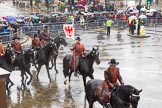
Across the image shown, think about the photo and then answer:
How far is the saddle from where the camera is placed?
42.6 feet

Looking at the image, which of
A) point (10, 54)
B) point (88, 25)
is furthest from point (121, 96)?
point (88, 25)

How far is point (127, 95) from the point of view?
38.4 ft

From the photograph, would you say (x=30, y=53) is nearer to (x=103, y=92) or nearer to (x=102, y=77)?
(x=102, y=77)

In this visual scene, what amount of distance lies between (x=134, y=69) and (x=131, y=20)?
17.6 metres

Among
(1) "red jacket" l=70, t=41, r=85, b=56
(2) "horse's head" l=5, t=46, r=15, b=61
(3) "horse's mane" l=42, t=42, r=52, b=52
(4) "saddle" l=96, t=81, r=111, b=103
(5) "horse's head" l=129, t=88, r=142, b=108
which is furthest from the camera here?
(3) "horse's mane" l=42, t=42, r=52, b=52

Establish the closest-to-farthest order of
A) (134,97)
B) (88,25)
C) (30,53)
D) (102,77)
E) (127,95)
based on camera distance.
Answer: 1. (134,97)
2. (127,95)
3. (30,53)
4. (102,77)
5. (88,25)

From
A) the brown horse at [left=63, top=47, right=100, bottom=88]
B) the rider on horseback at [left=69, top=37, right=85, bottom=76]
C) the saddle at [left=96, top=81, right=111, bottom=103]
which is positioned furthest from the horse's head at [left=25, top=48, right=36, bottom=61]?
the saddle at [left=96, top=81, right=111, bottom=103]

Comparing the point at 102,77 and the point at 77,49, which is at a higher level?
the point at 77,49

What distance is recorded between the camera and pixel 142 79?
2130cm

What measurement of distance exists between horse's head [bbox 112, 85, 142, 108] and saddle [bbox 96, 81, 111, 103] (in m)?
0.53

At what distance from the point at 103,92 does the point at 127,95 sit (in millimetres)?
1617

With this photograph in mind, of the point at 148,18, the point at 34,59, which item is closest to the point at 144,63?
the point at 34,59

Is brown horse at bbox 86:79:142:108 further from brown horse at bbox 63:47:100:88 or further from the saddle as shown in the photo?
brown horse at bbox 63:47:100:88

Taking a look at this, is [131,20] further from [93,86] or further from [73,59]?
[93,86]
